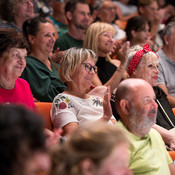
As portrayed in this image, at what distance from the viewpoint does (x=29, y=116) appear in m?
0.95

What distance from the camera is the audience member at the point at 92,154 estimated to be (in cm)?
108

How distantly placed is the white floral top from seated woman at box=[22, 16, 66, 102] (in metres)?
0.49

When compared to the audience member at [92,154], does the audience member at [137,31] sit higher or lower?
lower

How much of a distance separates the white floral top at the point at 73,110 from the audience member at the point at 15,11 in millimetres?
1366

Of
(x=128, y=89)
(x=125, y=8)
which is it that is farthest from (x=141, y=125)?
(x=125, y=8)

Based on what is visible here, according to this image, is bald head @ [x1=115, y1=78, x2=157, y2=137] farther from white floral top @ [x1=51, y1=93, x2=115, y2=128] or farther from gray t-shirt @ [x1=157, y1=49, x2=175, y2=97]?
gray t-shirt @ [x1=157, y1=49, x2=175, y2=97]

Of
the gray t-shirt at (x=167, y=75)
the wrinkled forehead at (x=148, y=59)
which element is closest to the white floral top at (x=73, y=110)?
the wrinkled forehead at (x=148, y=59)

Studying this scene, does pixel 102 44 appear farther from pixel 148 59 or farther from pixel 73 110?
pixel 73 110

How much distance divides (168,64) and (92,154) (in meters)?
2.79

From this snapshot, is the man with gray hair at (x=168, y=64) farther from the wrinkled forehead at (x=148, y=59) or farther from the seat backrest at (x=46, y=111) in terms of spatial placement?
the seat backrest at (x=46, y=111)

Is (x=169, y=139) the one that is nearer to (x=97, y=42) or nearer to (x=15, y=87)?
(x=15, y=87)

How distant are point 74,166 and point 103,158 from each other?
0.09 m

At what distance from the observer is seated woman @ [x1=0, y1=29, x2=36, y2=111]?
201 cm

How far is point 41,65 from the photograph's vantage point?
9.83 feet
